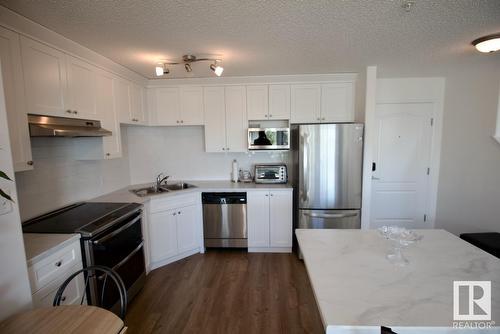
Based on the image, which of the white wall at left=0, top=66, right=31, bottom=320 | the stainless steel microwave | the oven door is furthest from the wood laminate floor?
the stainless steel microwave

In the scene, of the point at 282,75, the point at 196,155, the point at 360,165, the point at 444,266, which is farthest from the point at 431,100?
the point at 196,155

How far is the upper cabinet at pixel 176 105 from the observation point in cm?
344

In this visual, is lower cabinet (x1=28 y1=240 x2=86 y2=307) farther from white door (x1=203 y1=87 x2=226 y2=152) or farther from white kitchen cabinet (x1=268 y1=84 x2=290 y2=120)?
white kitchen cabinet (x1=268 y1=84 x2=290 y2=120)

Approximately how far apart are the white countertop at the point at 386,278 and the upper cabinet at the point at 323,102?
195cm

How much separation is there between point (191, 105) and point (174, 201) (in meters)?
1.37

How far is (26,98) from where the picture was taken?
1.72 metres

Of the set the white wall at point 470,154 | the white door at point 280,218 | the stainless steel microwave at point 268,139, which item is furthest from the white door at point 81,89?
the white wall at point 470,154

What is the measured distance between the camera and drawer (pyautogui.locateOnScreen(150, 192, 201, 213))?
2879mm

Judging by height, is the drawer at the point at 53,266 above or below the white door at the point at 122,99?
below

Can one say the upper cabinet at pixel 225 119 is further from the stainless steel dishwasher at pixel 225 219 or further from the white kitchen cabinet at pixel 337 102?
the white kitchen cabinet at pixel 337 102

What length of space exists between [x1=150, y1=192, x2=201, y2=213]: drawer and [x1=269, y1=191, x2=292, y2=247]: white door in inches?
39.6

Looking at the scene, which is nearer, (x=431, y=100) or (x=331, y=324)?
(x=331, y=324)

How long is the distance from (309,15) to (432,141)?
2891 mm

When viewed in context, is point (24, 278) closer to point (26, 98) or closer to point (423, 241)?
point (26, 98)
